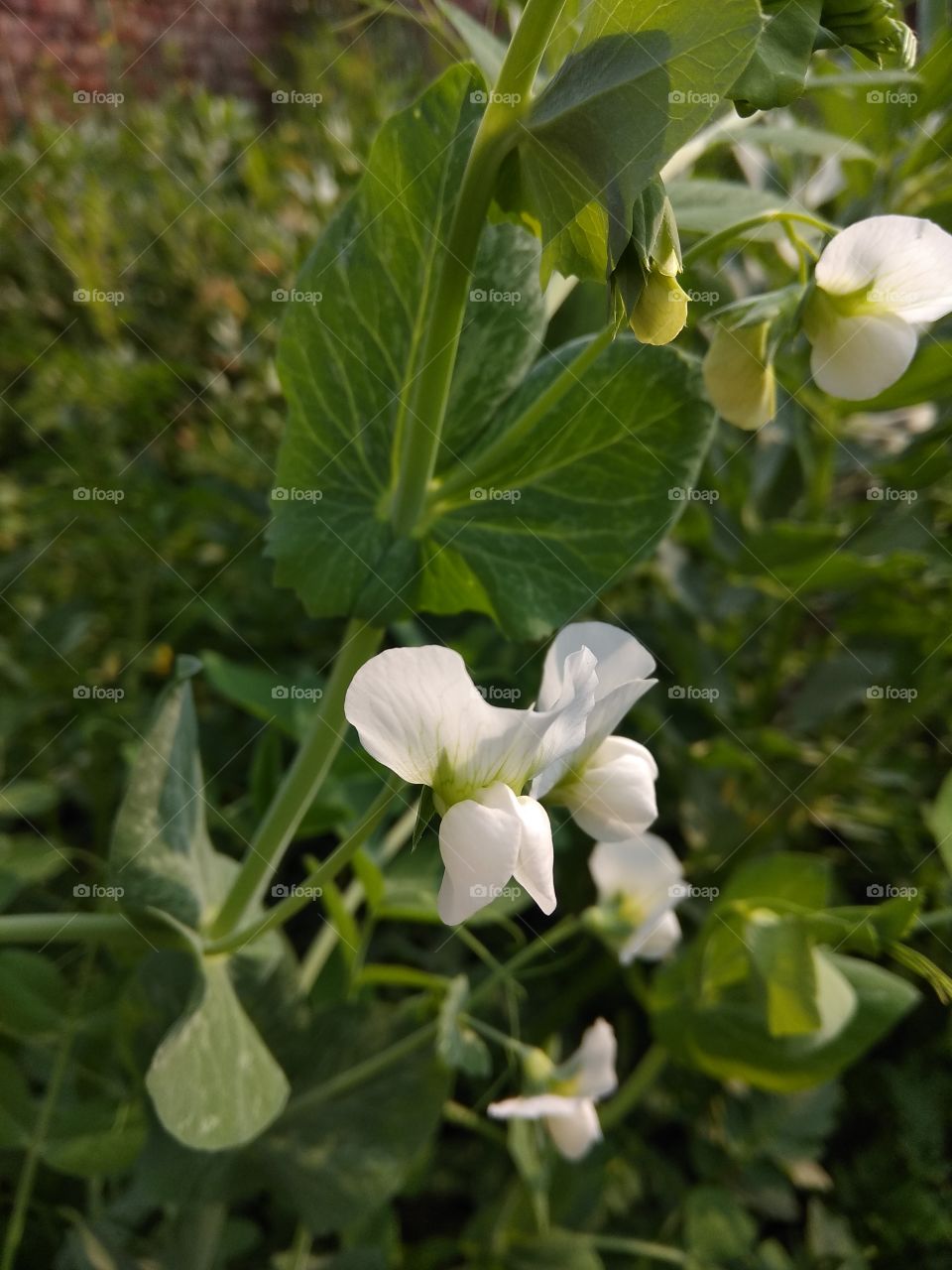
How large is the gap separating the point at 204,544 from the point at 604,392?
0.77 meters

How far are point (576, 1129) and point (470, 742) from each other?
0.37 m

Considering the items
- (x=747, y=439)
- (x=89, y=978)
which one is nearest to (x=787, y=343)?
(x=747, y=439)

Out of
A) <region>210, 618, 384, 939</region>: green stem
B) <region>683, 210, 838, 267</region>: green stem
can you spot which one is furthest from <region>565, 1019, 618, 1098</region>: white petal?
<region>683, 210, 838, 267</region>: green stem

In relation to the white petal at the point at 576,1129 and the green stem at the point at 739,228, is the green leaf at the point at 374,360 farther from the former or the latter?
the white petal at the point at 576,1129

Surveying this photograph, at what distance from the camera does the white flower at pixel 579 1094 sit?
60 centimetres

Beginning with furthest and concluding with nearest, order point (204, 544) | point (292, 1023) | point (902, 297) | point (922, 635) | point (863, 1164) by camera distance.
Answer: point (204, 544) → point (922, 635) → point (863, 1164) → point (292, 1023) → point (902, 297)

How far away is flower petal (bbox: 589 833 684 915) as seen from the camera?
69 centimetres

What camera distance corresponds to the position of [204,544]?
1.14m

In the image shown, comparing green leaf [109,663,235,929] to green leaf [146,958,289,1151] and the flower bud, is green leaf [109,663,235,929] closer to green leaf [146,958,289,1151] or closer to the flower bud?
green leaf [146,958,289,1151]

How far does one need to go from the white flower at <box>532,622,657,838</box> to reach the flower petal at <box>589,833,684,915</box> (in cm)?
27

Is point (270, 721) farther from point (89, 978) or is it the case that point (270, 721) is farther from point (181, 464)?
point (181, 464)

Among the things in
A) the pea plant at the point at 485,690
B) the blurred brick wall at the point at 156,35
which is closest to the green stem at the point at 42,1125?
the pea plant at the point at 485,690

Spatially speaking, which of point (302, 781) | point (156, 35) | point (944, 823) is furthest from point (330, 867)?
point (156, 35)

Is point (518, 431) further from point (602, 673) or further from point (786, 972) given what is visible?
point (786, 972)
